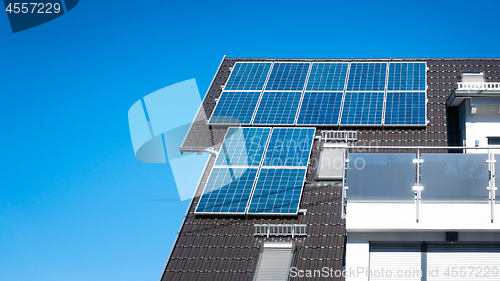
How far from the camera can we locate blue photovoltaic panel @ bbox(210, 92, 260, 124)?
26312mm

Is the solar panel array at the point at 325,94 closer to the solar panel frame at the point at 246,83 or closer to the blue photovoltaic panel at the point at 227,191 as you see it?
the solar panel frame at the point at 246,83

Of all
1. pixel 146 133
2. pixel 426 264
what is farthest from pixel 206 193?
pixel 426 264

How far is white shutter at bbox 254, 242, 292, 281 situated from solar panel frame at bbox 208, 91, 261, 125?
692 cm

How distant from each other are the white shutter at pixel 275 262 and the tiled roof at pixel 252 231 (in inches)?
10.7

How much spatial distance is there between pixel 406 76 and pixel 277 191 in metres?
8.87

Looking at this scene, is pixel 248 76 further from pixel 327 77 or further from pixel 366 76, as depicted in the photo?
pixel 366 76

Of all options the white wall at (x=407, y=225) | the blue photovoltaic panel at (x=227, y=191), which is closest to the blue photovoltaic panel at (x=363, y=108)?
the blue photovoltaic panel at (x=227, y=191)

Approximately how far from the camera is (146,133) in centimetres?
2230

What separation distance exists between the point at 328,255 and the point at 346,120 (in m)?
6.99

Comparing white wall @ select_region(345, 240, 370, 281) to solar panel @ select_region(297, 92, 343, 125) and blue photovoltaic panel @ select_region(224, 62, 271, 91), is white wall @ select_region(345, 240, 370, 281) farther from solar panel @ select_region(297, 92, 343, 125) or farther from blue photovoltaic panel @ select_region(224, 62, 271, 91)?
blue photovoltaic panel @ select_region(224, 62, 271, 91)

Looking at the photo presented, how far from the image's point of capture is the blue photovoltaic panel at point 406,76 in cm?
2716

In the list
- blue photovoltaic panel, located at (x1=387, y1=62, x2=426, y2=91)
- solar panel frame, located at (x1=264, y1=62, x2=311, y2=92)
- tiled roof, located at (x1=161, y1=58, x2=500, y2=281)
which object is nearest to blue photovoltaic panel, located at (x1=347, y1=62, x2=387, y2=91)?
blue photovoltaic panel, located at (x1=387, y1=62, x2=426, y2=91)

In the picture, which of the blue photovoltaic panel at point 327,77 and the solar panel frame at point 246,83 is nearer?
the blue photovoltaic panel at point 327,77

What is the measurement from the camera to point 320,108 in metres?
26.3
